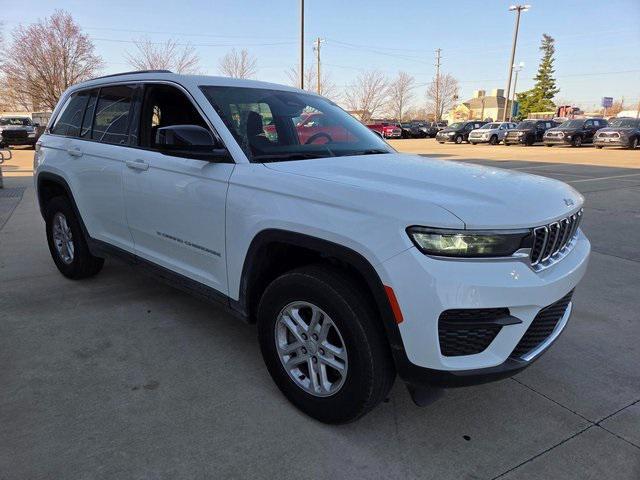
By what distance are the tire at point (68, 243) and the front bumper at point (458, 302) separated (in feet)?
11.1

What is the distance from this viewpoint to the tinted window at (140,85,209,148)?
3.32 metres

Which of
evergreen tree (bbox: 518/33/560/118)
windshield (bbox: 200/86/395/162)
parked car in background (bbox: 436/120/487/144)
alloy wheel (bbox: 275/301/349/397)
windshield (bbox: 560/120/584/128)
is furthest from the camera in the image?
evergreen tree (bbox: 518/33/560/118)

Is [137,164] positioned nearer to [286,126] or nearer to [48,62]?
[286,126]

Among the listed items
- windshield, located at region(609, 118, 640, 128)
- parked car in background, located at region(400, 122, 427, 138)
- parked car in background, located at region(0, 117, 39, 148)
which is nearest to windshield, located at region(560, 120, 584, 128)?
windshield, located at region(609, 118, 640, 128)

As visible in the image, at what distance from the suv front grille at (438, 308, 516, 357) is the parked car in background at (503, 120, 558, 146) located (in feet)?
104

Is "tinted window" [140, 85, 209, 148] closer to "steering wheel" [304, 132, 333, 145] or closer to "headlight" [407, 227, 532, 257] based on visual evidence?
"steering wheel" [304, 132, 333, 145]

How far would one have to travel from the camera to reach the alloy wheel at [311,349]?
2434 mm

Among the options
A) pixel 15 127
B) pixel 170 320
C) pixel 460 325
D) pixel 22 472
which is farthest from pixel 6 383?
pixel 15 127

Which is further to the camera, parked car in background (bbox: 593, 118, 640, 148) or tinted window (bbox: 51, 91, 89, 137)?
parked car in background (bbox: 593, 118, 640, 148)

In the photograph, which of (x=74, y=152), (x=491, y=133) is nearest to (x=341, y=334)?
(x=74, y=152)

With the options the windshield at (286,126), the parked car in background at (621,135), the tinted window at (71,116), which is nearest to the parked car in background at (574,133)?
the parked car in background at (621,135)

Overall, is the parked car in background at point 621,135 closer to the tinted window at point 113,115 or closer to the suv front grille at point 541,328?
the suv front grille at point 541,328

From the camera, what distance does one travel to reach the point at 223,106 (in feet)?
10.2

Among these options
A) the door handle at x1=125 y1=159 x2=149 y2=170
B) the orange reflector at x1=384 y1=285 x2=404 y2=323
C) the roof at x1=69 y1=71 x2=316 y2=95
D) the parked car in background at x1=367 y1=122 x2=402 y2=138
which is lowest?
the parked car in background at x1=367 y1=122 x2=402 y2=138
